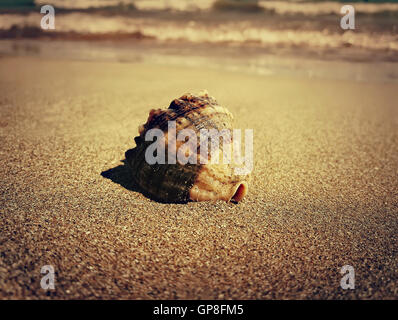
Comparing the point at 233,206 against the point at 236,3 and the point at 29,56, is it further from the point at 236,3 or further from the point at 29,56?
the point at 236,3

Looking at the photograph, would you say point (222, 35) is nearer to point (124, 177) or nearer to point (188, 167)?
point (124, 177)

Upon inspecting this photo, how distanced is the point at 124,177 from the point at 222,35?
8780 millimetres

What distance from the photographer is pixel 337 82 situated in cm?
578

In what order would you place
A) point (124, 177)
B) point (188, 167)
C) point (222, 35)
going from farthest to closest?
point (222, 35) → point (124, 177) → point (188, 167)

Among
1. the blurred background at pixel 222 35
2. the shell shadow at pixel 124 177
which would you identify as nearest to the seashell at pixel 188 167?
the shell shadow at pixel 124 177

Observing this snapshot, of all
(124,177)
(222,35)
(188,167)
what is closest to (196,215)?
(188,167)

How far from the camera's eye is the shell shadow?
2.24 metres

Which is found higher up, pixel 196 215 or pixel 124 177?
pixel 124 177

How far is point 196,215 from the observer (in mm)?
2062

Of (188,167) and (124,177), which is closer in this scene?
(188,167)

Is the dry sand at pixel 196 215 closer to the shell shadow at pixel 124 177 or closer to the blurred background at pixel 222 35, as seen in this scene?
the shell shadow at pixel 124 177

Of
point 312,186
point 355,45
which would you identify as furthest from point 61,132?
point 355,45

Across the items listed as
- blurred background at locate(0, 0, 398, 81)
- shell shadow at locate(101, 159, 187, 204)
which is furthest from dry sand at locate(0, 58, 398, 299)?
blurred background at locate(0, 0, 398, 81)
